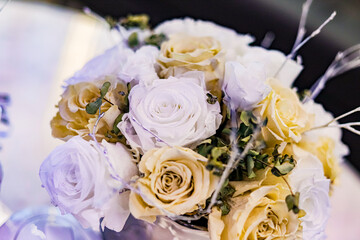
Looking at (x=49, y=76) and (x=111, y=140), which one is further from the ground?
(x=111, y=140)

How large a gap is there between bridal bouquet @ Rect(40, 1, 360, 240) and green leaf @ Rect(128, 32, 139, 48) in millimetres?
114

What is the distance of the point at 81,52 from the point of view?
4.34 feet

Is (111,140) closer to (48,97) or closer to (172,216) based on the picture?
(172,216)

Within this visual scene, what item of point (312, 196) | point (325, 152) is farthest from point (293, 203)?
point (325, 152)

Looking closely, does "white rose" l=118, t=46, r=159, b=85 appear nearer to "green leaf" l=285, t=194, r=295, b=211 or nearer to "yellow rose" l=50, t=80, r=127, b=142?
"yellow rose" l=50, t=80, r=127, b=142

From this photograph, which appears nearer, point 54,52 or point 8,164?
point 8,164

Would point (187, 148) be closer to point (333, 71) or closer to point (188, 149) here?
point (188, 149)

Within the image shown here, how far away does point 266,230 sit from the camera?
545 mm

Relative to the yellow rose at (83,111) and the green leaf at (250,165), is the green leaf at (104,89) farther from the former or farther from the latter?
the green leaf at (250,165)

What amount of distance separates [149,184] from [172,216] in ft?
0.16

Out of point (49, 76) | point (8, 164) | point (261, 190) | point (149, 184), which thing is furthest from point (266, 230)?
point (49, 76)

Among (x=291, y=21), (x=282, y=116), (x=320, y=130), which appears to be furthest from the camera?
(x=291, y=21)

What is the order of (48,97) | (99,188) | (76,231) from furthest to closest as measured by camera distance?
(48,97) → (76,231) → (99,188)

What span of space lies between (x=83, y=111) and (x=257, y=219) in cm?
29
